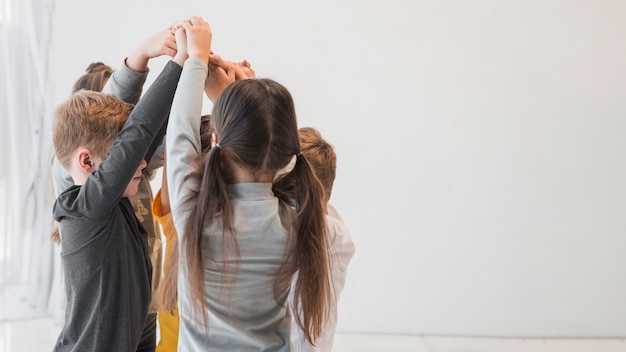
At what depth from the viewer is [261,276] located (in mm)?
1082

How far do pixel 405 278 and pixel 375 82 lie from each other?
Answer: 80 centimetres

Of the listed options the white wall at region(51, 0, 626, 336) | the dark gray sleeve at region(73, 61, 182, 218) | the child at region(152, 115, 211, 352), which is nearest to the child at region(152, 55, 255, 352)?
the child at region(152, 115, 211, 352)

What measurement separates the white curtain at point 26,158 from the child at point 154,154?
1443mm

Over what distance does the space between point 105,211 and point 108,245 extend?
0.06 meters

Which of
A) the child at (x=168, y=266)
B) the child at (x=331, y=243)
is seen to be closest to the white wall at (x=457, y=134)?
the child at (x=331, y=243)

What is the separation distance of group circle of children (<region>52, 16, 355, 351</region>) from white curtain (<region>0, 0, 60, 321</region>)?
1.75 m

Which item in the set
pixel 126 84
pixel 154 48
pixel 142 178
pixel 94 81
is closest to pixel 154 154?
pixel 142 178

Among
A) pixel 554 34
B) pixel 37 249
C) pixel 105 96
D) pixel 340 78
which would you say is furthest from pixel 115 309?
pixel 554 34

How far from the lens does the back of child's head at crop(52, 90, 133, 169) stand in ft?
3.82

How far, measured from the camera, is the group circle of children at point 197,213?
3.47 feet

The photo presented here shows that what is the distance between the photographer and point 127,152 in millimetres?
1080

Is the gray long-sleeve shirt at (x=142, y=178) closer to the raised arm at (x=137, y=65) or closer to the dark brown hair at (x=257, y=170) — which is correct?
the raised arm at (x=137, y=65)

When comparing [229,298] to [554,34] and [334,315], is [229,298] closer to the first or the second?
[334,315]

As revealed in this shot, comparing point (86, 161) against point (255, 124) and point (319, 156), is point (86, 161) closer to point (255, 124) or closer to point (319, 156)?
point (255, 124)
